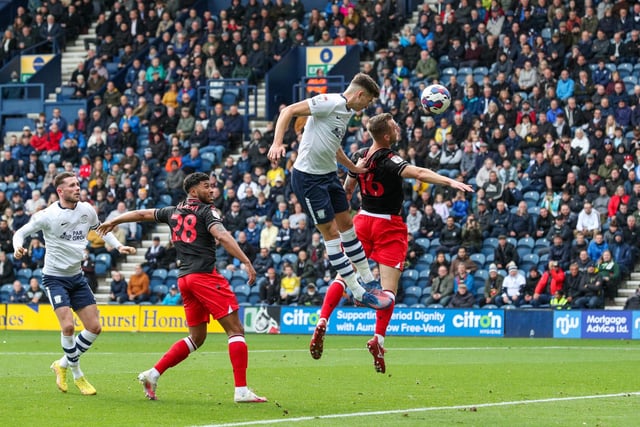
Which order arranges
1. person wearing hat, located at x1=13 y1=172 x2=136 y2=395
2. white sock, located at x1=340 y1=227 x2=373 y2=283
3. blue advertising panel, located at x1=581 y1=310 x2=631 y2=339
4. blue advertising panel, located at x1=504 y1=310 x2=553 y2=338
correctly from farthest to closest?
blue advertising panel, located at x1=504 y1=310 x2=553 y2=338 → blue advertising panel, located at x1=581 y1=310 x2=631 y2=339 → person wearing hat, located at x1=13 y1=172 x2=136 y2=395 → white sock, located at x1=340 y1=227 x2=373 y2=283

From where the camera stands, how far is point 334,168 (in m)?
13.1

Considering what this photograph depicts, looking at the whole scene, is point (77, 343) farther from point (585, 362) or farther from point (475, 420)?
point (585, 362)

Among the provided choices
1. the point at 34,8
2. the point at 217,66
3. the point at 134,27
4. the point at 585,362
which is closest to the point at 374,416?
the point at 585,362

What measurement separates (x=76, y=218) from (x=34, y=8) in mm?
32630

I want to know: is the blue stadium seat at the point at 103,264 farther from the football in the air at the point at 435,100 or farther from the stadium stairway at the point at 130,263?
→ the football in the air at the point at 435,100

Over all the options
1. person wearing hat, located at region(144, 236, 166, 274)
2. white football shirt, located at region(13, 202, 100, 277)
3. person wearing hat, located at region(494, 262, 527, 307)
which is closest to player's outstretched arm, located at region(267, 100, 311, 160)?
white football shirt, located at region(13, 202, 100, 277)

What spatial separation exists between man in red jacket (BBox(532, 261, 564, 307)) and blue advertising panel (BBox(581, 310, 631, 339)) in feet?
3.35

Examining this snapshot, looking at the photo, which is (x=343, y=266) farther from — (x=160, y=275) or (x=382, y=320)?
Result: (x=160, y=275)

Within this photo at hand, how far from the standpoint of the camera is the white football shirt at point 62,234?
45.8ft

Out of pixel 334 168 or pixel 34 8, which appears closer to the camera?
pixel 334 168

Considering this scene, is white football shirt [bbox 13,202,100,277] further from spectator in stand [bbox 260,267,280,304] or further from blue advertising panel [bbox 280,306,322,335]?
spectator in stand [bbox 260,267,280,304]

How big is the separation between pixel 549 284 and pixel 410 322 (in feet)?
11.0

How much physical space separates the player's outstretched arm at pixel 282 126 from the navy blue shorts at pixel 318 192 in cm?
75

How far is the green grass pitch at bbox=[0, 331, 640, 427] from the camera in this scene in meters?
11.2
